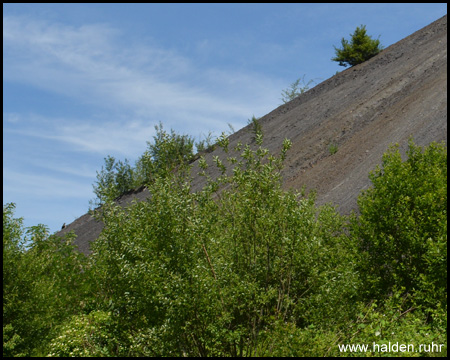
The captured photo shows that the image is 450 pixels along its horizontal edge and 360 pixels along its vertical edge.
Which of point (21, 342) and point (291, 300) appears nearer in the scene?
point (291, 300)

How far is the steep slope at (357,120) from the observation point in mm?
29078

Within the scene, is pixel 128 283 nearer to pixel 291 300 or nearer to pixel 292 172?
pixel 291 300

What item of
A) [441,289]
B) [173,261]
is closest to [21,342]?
[173,261]

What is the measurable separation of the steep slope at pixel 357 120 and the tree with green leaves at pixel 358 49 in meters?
1.22

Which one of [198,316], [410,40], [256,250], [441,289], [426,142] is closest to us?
[198,316]

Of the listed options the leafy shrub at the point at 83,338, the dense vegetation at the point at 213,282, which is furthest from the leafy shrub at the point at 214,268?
the leafy shrub at the point at 83,338

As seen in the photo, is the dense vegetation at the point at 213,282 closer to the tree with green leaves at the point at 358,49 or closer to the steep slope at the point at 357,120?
the steep slope at the point at 357,120

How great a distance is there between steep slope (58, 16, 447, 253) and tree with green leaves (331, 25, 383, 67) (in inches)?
47.9

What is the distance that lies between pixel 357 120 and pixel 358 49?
16070 millimetres

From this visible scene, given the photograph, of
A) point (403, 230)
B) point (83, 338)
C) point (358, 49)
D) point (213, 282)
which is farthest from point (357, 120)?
point (213, 282)

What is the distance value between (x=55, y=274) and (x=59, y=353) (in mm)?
3471

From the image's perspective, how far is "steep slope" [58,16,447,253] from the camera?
29.1 metres

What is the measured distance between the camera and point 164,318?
31.5 feet

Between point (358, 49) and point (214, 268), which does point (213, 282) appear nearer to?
point (214, 268)
